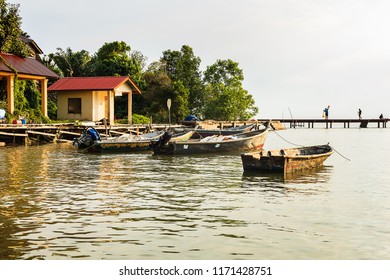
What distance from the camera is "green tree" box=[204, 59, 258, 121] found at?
67.6m

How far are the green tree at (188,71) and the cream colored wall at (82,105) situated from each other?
22778mm

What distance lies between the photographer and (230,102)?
67.8m

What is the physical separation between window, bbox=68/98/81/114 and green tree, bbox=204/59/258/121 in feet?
84.3

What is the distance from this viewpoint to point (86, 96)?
44.7 metres

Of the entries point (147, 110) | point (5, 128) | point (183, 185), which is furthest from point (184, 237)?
point (147, 110)

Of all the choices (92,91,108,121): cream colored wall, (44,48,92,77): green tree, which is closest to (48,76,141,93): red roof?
(92,91,108,121): cream colored wall

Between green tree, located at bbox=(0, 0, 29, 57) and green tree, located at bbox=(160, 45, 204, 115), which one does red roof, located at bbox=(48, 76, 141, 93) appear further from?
green tree, located at bbox=(160, 45, 204, 115)

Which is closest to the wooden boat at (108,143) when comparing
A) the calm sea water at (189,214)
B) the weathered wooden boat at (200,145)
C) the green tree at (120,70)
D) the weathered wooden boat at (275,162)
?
the weathered wooden boat at (200,145)

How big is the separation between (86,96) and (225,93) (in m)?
26.2

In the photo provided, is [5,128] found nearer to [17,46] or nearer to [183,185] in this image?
[17,46]

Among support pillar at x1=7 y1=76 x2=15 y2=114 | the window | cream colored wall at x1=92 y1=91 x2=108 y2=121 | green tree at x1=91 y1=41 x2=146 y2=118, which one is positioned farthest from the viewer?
green tree at x1=91 y1=41 x2=146 y2=118

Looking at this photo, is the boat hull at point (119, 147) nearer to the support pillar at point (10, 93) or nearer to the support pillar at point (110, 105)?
the support pillar at point (10, 93)

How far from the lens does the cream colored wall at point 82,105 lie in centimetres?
4469

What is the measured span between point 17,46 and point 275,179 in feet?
91.4
